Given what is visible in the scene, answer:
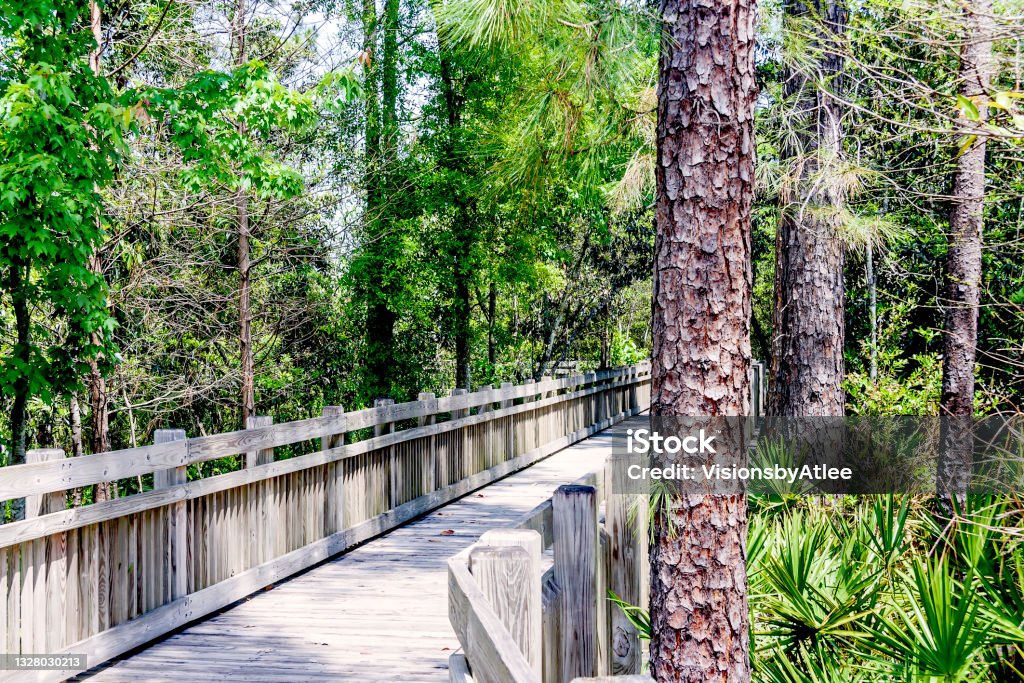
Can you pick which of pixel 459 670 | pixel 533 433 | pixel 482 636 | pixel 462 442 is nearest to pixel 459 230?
pixel 533 433

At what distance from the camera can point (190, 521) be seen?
5691 millimetres

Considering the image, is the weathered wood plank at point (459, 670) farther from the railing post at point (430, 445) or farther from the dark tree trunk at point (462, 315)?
the dark tree trunk at point (462, 315)

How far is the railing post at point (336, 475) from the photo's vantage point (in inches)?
296

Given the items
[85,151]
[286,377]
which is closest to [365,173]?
[286,377]

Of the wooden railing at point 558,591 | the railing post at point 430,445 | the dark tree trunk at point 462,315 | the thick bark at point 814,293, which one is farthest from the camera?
the dark tree trunk at point 462,315

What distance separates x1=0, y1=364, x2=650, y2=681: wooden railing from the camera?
443cm

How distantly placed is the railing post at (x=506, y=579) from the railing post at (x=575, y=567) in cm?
90

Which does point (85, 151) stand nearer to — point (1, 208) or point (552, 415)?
point (1, 208)

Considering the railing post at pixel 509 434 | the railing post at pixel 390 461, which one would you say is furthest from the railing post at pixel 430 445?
the railing post at pixel 509 434

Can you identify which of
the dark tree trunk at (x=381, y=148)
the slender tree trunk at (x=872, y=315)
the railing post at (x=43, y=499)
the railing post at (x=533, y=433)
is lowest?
the railing post at (x=533, y=433)

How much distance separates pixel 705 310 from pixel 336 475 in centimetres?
479

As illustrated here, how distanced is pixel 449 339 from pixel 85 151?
12.8 m

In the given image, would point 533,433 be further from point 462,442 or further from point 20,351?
point 20,351

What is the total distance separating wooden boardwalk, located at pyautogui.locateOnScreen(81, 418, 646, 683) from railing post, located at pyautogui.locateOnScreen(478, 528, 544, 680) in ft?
6.80
